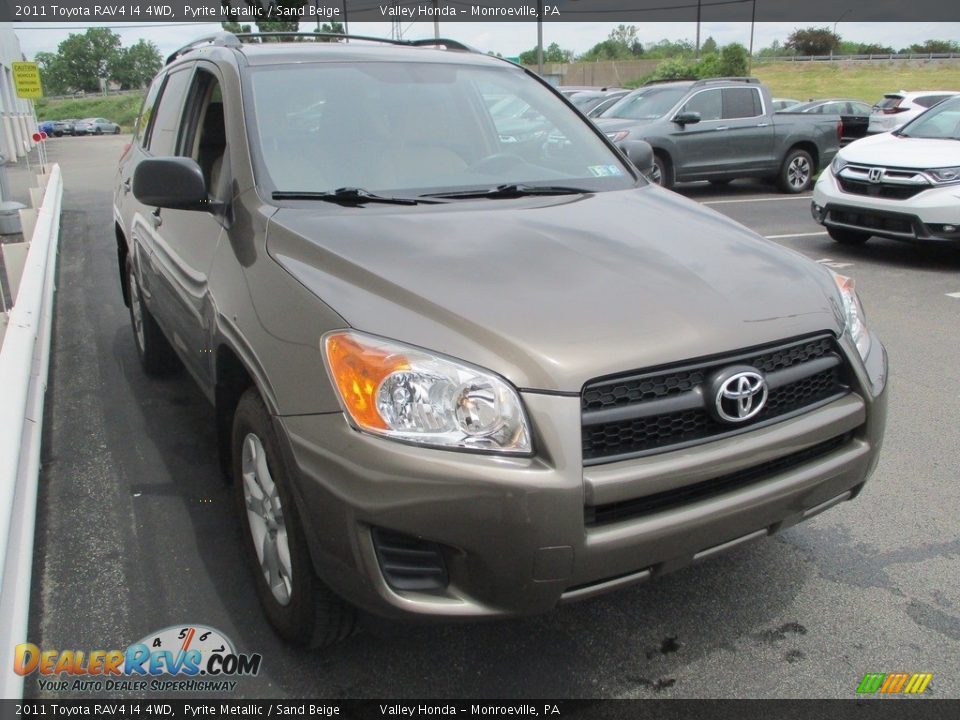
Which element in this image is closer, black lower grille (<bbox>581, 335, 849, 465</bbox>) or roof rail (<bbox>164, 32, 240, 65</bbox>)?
black lower grille (<bbox>581, 335, 849, 465</bbox>)

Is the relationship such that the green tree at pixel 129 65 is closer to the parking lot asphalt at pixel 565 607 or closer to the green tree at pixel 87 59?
the green tree at pixel 87 59

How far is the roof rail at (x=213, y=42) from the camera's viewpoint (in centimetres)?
378

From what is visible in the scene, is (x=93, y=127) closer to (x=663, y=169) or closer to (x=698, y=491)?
(x=663, y=169)

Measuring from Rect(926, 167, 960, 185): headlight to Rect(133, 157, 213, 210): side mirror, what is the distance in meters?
7.01

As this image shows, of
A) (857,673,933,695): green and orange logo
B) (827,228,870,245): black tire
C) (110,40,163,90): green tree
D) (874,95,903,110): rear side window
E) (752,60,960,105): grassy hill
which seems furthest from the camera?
(110,40,163,90): green tree

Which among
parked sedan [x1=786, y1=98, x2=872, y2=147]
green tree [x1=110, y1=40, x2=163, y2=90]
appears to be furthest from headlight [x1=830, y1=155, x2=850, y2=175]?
green tree [x1=110, y1=40, x2=163, y2=90]

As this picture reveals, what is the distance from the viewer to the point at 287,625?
8.21 feet

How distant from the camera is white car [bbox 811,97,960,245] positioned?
A: 7625 mm

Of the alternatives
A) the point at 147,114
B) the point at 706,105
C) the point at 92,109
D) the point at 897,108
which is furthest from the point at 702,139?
the point at 92,109

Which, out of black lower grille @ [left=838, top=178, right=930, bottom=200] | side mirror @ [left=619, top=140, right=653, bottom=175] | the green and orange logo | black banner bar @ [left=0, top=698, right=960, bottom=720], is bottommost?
the green and orange logo

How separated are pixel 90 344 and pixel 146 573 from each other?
11.2 ft

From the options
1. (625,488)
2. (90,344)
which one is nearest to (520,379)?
(625,488)

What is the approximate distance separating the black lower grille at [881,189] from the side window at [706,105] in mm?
5058

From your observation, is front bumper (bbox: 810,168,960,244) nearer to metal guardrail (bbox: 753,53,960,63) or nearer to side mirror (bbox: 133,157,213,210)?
side mirror (bbox: 133,157,213,210)
